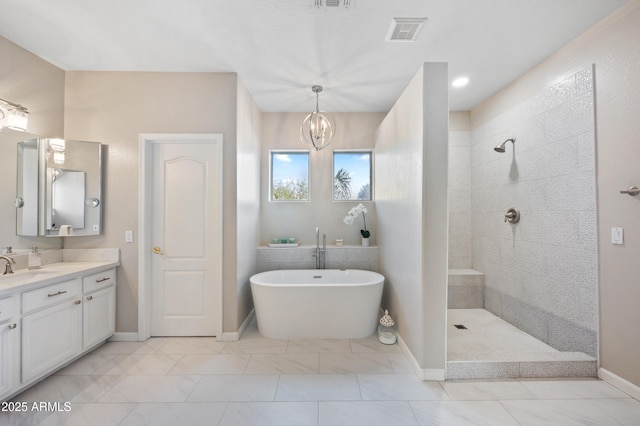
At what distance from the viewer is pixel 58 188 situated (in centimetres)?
276

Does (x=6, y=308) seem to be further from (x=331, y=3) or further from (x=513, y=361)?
(x=513, y=361)

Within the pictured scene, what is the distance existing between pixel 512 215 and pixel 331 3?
9.38 feet

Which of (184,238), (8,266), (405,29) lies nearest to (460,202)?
(405,29)

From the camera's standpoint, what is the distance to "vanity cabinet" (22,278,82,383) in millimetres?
2055

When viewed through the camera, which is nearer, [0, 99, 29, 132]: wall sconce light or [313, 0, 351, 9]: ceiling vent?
[313, 0, 351, 9]: ceiling vent

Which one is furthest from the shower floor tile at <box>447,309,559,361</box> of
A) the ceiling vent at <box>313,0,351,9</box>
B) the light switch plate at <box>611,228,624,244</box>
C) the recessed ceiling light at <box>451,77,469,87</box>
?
the ceiling vent at <box>313,0,351,9</box>

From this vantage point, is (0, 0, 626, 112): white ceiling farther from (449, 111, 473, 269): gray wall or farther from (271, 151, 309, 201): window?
(271, 151, 309, 201): window

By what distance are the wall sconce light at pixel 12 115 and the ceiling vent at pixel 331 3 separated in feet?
8.82

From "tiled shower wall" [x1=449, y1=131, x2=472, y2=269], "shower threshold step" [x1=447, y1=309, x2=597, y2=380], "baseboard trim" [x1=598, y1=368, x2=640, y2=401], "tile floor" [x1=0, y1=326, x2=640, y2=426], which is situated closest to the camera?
"tile floor" [x1=0, y1=326, x2=640, y2=426]

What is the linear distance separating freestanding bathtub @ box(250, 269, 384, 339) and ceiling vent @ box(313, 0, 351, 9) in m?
2.47

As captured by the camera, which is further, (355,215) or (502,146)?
(355,215)

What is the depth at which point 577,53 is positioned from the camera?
7.86 ft

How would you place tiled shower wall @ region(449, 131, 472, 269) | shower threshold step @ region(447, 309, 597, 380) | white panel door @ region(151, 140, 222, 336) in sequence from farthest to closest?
tiled shower wall @ region(449, 131, 472, 269) → white panel door @ region(151, 140, 222, 336) → shower threshold step @ region(447, 309, 597, 380)

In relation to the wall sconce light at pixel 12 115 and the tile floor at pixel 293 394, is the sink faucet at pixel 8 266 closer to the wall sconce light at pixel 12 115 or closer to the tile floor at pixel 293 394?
the tile floor at pixel 293 394
